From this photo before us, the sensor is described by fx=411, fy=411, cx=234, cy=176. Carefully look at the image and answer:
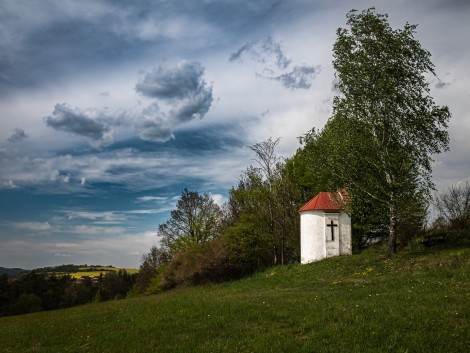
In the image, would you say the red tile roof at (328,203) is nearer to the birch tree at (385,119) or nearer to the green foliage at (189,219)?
the birch tree at (385,119)

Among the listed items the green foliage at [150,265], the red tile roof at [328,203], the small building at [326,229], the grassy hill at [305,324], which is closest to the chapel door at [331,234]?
the small building at [326,229]

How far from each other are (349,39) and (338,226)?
13.8 meters

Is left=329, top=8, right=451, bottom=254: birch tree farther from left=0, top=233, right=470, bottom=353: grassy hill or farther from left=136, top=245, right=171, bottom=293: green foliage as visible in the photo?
left=136, top=245, right=171, bottom=293: green foliage

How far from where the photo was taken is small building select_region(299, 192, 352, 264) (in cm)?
3159

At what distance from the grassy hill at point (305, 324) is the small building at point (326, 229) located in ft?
39.2

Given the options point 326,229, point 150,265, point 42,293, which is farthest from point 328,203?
point 42,293

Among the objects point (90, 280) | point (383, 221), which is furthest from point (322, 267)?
point (90, 280)

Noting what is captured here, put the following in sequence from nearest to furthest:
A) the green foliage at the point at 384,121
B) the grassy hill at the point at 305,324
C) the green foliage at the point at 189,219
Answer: the grassy hill at the point at 305,324 → the green foliage at the point at 384,121 → the green foliage at the point at 189,219

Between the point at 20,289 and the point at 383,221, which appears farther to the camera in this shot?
the point at 20,289

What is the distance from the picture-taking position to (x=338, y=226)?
3206 centimetres

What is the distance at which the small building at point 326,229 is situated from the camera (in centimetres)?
3159

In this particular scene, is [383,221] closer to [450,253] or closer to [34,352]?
[450,253]

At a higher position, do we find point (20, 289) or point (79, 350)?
point (79, 350)

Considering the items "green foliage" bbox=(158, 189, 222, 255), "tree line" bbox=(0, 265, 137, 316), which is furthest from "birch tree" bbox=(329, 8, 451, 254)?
"tree line" bbox=(0, 265, 137, 316)
